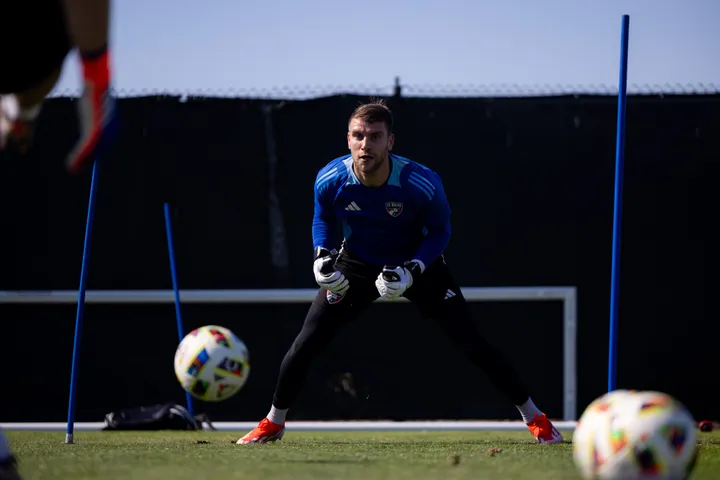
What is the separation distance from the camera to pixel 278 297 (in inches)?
379

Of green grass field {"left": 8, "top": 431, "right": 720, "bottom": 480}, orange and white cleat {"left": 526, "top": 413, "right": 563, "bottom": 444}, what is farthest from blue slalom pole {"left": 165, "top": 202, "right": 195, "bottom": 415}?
orange and white cleat {"left": 526, "top": 413, "right": 563, "bottom": 444}

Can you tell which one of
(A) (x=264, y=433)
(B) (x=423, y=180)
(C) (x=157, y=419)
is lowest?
(C) (x=157, y=419)

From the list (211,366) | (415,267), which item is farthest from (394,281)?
(211,366)

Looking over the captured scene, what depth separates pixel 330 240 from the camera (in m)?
6.50

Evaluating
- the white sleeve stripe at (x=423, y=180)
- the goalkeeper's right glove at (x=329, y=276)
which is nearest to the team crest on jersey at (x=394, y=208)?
the white sleeve stripe at (x=423, y=180)

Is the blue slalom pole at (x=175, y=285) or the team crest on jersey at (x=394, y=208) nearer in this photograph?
the team crest on jersey at (x=394, y=208)

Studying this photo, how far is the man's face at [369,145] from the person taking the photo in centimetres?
634

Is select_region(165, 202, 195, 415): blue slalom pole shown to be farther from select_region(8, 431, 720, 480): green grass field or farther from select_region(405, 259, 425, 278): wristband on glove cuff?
select_region(405, 259, 425, 278): wristband on glove cuff

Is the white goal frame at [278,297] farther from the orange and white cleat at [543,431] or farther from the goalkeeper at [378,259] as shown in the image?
the orange and white cleat at [543,431]

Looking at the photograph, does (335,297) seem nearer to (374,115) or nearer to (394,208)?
(394,208)

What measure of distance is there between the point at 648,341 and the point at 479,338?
3869 millimetres

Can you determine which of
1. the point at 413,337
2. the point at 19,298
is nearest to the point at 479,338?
the point at 413,337

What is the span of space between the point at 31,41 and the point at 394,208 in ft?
9.68

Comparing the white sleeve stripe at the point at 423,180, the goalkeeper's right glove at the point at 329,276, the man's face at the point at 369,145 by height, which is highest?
the man's face at the point at 369,145
